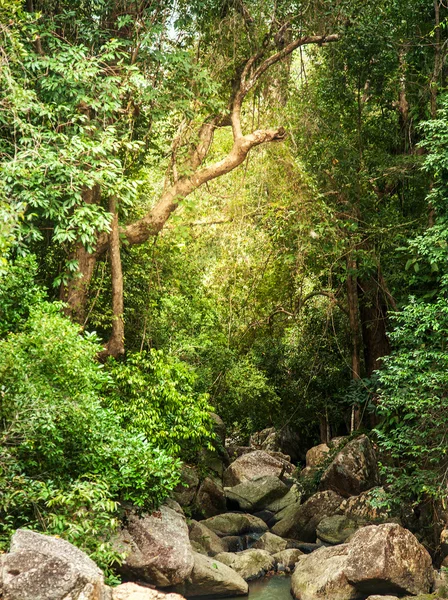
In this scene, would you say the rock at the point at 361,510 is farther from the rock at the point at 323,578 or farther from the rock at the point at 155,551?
the rock at the point at 155,551

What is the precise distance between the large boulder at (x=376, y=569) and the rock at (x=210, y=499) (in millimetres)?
5088

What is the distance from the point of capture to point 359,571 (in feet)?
35.2

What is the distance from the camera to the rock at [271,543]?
46.8 feet

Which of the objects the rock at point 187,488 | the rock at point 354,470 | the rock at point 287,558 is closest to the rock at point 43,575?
the rock at point 287,558

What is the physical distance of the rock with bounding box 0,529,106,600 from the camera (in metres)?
6.87

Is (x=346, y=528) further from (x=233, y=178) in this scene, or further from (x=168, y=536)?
(x=233, y=178)

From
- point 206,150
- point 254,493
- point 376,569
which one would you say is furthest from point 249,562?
point 206,150

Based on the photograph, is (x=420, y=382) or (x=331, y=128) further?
(x=331, y=128)

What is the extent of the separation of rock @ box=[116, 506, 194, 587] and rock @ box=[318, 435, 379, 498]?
5.26 m

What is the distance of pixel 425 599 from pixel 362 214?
6761mm

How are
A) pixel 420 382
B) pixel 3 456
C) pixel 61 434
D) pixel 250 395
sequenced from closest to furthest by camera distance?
Result: 1. pixel 3 456
2. pixel 61 434
3. pixel 420 382
4. pixel 250 395

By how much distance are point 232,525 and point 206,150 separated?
305 inches

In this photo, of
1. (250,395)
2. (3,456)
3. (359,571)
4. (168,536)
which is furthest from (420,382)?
(250,395)

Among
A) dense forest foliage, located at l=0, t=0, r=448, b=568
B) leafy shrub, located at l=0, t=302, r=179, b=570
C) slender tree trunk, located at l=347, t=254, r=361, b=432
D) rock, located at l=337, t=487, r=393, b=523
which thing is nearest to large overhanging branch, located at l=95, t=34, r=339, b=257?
dense forest foliage, located at l=0, t=0, r=448, b=568
